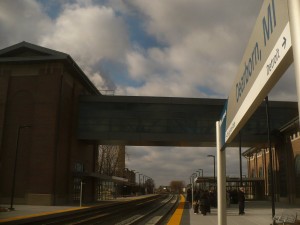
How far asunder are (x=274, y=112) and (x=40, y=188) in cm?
2675

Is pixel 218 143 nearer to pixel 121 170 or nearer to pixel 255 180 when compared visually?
pixel 255 180

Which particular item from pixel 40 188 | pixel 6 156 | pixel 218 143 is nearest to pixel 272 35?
pixel 218 143

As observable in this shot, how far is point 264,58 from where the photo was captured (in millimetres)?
3031

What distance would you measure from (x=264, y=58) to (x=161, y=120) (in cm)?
4130

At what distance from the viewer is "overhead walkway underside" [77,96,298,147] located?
43938 millimetres

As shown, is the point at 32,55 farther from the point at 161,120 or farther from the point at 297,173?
the point at 297,173

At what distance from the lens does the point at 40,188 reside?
3803 cm

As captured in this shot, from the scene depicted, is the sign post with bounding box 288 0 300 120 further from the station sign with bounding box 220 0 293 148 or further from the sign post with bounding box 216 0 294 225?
the station sign with bounding box 220 0 293 148

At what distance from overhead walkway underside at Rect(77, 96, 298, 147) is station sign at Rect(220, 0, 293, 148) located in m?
39.7

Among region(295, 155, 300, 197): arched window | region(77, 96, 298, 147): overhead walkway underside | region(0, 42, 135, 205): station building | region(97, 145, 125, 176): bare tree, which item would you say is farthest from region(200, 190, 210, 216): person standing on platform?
region(97, 145, 125, 176): bare tree

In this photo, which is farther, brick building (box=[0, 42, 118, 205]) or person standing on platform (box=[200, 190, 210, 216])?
brick building (box=[0, 42, 118, 205])

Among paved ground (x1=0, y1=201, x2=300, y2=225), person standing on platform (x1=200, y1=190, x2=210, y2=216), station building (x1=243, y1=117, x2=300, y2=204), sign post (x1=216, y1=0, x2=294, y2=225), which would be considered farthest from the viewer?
station building (x1=243, y1=117, x2=300, y2=204)

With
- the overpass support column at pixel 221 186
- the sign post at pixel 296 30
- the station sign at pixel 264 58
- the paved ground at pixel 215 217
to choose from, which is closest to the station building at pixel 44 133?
the paved ground at pixel 215 217

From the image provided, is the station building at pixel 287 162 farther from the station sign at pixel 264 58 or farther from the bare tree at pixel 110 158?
the bare tree at pixel 110 158
